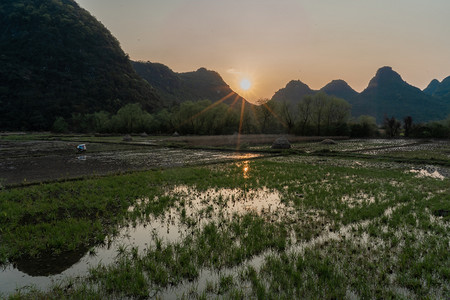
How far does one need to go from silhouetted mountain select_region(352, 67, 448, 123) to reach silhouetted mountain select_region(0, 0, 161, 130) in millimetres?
143198

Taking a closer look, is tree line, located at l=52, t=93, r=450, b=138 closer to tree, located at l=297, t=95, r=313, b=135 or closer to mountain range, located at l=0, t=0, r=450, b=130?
tree, located at l=297, t=95, r=313, b=135

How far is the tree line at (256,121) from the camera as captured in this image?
67750mm

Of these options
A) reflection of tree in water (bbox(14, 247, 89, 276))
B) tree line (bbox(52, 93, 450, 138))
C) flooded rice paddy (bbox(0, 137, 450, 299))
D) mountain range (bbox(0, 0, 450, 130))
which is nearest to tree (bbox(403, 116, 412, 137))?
tree line (bbox(52, 93, 450, 138))

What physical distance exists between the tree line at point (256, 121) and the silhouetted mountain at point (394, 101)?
77189 millimetres

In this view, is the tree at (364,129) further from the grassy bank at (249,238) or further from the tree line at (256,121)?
the grassy bank at (249,238)

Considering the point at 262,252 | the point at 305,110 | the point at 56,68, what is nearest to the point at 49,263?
the point at 262,252

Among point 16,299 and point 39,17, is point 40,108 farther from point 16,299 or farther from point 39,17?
point 16,299

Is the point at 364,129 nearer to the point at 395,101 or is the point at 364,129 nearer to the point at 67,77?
the point at 395,101

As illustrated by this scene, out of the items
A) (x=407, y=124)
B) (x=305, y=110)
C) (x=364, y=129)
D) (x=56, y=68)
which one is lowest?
(x=364, y=129)

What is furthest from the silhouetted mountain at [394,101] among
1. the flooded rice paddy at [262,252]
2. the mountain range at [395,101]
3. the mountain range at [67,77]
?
the flooded rice paddy at [262,252]

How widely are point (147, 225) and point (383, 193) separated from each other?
11888mm

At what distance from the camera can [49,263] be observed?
226 inches

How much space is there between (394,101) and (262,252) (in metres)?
192

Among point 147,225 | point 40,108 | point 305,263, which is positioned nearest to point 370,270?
point 305,263
